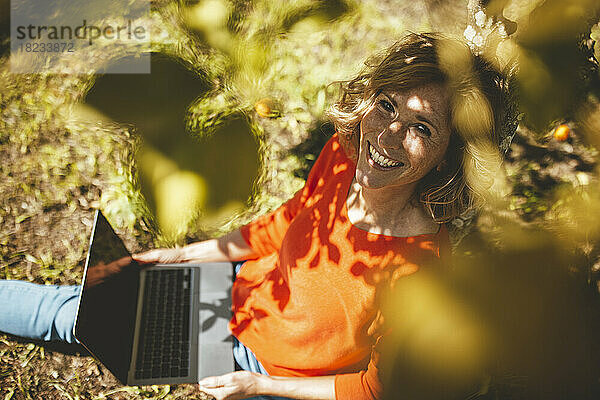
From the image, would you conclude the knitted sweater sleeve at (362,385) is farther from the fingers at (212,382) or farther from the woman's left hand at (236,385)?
the fingers at (212,382)

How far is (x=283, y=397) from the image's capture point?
2.71 meters

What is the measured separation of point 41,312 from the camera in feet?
10.0

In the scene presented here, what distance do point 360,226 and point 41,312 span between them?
2.28 meters

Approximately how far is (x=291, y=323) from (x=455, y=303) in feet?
6.44

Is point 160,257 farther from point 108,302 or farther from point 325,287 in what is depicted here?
point 325,287

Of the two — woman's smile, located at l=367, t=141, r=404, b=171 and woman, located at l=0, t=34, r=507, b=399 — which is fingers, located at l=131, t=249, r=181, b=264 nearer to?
woman, located at l=0, t=34, r=507, b=399

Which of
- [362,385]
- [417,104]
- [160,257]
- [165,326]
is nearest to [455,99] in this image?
[417,104]

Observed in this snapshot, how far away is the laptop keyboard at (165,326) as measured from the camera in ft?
9.95

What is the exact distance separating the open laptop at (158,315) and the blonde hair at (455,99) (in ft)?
5.45

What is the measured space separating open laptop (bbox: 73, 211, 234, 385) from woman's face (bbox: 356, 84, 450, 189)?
1.57m

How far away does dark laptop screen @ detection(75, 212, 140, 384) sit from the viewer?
2414 mm

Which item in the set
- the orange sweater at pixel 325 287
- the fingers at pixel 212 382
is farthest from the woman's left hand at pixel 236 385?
the orange sweater at pixel 325 287

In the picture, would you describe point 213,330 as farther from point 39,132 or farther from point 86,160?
point 39,132

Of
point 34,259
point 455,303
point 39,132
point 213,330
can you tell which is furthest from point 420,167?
point 39,132
